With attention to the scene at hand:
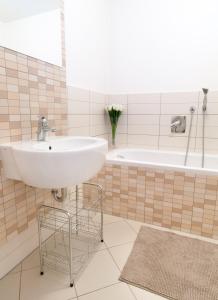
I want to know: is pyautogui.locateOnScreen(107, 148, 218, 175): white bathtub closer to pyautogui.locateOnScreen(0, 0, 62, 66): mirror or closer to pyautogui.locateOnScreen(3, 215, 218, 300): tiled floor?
pyautogui.locateOnScreen(3, 215, 218, 300): tiled floor

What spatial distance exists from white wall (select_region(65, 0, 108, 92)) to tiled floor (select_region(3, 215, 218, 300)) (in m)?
1.38

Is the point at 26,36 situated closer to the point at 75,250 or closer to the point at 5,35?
the point at 5,35

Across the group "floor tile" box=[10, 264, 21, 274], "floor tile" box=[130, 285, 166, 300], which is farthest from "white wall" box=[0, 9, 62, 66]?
"floor tile" box=[130, 285, 166, 300]

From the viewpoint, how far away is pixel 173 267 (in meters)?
1.28

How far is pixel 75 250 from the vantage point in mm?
1440

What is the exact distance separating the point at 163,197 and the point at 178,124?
0.94m


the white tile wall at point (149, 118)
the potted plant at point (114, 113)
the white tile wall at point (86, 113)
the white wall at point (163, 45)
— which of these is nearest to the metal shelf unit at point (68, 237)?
the white tile wall at point (86, 113)

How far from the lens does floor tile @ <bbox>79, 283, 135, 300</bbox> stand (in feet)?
3.49

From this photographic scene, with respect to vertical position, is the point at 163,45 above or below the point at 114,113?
above

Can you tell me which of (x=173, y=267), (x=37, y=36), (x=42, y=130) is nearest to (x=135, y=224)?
(x=173, y=267)

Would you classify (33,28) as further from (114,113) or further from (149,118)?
(149,118)

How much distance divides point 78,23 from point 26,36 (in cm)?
71

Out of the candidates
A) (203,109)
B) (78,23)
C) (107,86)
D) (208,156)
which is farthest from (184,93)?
(78,23)

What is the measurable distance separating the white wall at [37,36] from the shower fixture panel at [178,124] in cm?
136
